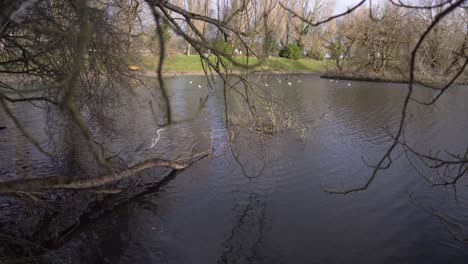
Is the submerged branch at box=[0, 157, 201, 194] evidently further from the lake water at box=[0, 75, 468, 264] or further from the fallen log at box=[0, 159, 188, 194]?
the lake water at box=[0, 75, 468, 264]

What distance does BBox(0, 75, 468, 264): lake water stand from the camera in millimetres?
6000

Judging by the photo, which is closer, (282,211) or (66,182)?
(66,182)

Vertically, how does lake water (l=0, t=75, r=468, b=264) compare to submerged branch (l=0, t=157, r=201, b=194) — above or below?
below

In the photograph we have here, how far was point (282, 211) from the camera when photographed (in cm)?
724

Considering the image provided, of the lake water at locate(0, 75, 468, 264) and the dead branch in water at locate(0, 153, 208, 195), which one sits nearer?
the dead branch in water at locate(0, 153, 208, 195)

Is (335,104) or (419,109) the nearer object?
(419,109)

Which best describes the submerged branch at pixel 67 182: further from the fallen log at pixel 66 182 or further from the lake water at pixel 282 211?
the lake water at pixel 282 211

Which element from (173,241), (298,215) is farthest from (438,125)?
(173,241)

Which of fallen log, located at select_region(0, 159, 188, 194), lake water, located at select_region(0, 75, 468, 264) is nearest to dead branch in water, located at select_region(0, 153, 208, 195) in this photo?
fallen log, located at select_region(0, 159, 188, 194)

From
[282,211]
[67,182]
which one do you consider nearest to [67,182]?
[67,182]

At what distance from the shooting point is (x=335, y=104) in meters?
18.2

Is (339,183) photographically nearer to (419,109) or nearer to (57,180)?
(57,180)

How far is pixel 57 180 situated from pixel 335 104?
14004 mm

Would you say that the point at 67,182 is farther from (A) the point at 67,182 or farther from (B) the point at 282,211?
(B) the point at 282,211
